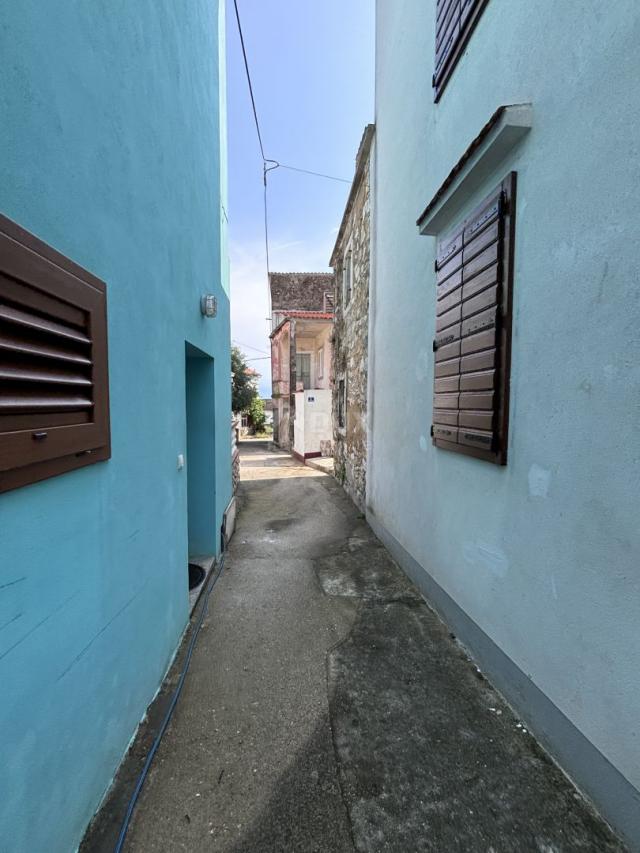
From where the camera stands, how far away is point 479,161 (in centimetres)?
236

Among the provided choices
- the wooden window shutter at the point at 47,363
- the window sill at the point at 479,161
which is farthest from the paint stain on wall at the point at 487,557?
the window sill at the point at 479,161

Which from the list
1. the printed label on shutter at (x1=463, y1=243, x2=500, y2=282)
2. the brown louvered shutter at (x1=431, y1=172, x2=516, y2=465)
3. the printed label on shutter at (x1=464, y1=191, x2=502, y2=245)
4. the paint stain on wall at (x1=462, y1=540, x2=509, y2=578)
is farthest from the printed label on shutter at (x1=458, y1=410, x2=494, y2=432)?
the printed label on shutter at (x1=464, y1=191, x2=502, y2=245)

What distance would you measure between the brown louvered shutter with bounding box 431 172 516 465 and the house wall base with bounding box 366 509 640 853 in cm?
123

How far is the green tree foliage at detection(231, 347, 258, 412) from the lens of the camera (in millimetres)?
21406

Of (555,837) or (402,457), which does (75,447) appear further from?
(402,457)

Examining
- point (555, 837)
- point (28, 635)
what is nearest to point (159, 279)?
point (28, 635)

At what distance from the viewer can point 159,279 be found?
92.5 inches

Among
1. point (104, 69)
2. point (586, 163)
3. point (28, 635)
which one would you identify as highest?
point (104, 69)

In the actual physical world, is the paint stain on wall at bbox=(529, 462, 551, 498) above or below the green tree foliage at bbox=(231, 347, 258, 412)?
below

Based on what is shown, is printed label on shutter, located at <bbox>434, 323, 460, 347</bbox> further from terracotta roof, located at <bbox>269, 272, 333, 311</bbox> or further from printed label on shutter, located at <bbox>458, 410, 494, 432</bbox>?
terracotta roof, located at <bbox>269, 272, 333, 311</bbox>

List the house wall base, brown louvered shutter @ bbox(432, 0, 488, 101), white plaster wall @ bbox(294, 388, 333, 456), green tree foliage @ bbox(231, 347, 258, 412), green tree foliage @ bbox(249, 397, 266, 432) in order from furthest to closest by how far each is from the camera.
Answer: green tree foliage @ bbox(249, 397, 266, 432) < green tree foliage @ bbox(231, 347, 258, 412) < white plaster wall @ bbox(294, 388, 333, 456) < brown louvered shutter @ bbox(432, 0, 488, 101) < the house wall base

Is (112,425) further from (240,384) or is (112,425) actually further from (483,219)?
(240,384)

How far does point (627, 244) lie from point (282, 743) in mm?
2834

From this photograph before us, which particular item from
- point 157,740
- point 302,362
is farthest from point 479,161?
point 302,362
